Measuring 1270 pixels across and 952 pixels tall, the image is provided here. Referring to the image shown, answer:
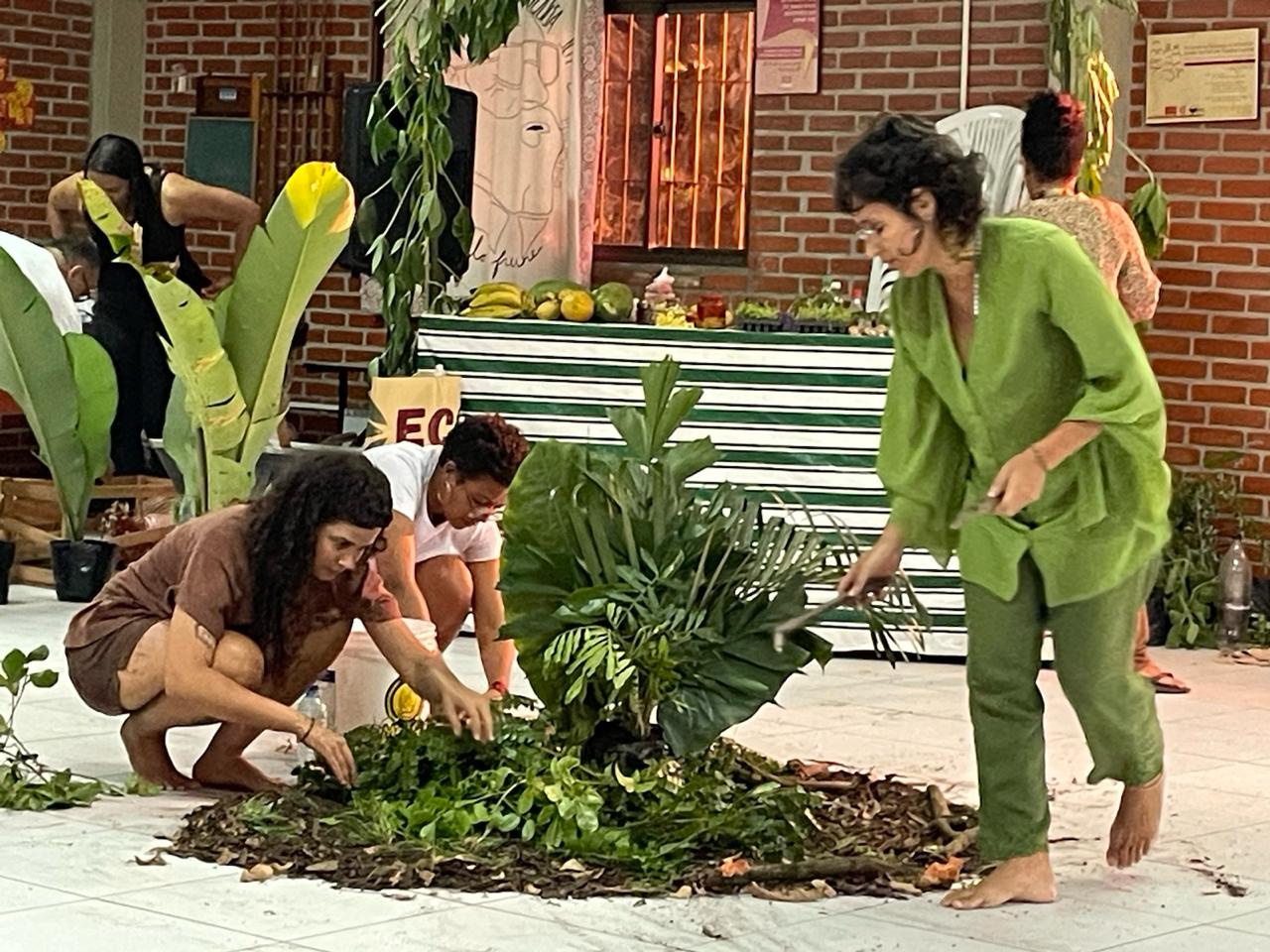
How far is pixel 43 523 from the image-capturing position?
8750 mm

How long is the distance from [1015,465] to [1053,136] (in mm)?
2342

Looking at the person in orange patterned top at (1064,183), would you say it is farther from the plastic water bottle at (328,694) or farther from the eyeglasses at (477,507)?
the plastic water bottle at (328,694)

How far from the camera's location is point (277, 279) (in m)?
7.02

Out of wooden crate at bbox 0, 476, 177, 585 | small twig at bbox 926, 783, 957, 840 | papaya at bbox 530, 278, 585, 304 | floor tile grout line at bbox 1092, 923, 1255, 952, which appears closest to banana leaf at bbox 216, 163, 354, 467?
papaya at bbox 530, 278, 585, 304

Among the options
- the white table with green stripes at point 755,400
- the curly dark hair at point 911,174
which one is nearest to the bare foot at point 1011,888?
the curly dark hair at point 911,174

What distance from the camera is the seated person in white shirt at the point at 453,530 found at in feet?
16.6

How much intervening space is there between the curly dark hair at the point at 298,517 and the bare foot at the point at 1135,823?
151cm

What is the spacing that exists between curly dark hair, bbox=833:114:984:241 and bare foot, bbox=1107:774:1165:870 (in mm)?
1105

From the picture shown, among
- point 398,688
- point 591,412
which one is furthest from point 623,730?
point 591,412

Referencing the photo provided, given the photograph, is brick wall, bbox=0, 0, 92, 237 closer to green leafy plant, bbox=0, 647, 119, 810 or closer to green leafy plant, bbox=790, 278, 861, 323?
green leafy plant, bbox=790, 278, 861, 323

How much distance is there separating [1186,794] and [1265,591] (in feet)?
9.63

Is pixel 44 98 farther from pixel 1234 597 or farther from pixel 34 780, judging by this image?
pixel 34 780

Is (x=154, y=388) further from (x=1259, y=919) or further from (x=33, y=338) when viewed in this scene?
(x=1259, y=919)

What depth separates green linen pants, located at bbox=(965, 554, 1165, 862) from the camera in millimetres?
4188
